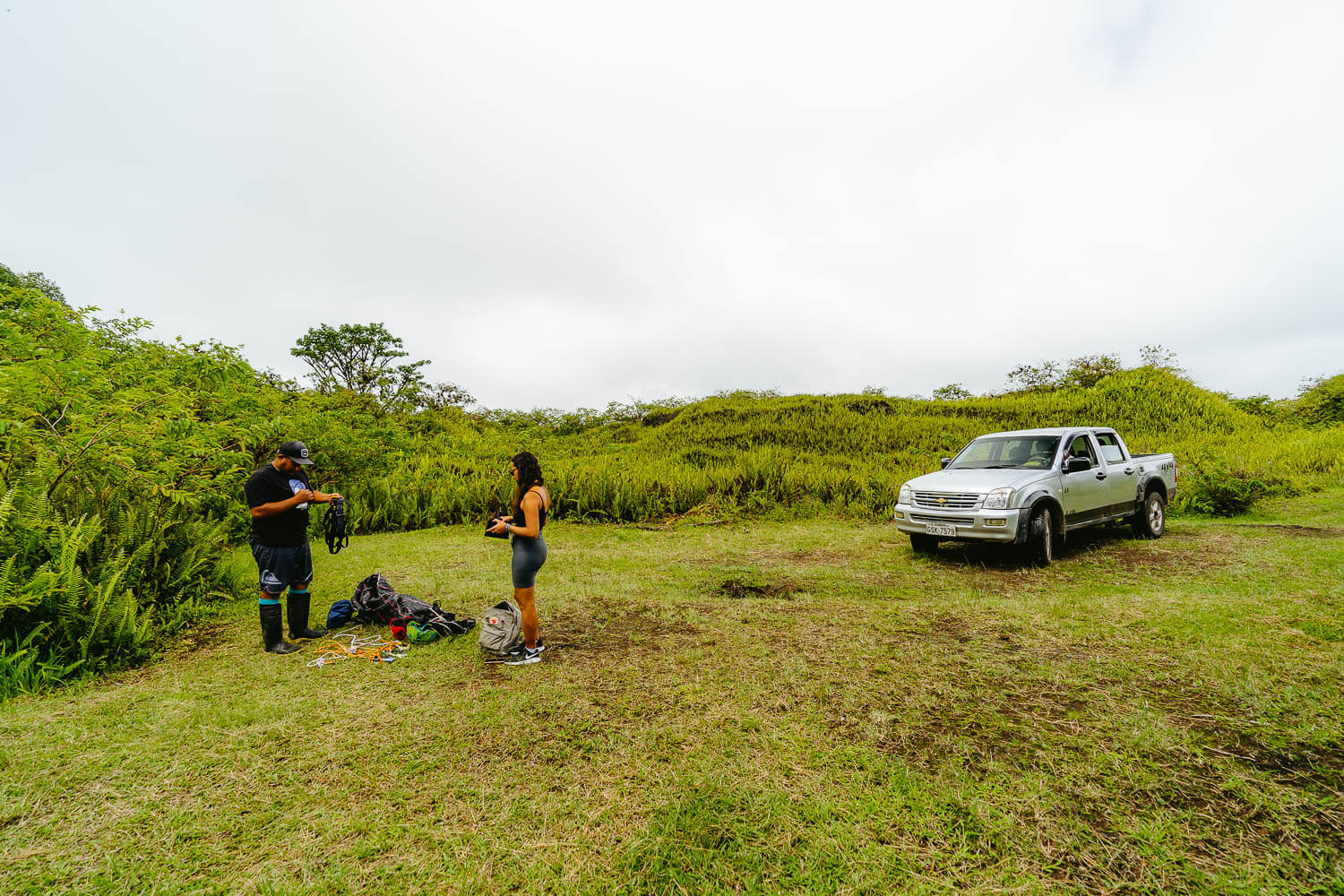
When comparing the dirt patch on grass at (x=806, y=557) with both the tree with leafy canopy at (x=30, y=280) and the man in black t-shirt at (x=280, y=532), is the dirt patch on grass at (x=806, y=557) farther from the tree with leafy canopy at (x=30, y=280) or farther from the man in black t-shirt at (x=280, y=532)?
the tree with leafy canopy at (x=30, y=280)

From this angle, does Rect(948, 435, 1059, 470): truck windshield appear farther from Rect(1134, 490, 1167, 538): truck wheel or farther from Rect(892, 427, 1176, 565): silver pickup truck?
Rect(1134, 490, 1167, 538): truck wheel

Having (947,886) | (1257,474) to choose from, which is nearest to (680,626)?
(947,886)

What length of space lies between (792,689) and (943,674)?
1.13 m

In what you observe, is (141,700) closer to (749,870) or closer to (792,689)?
(749,870)

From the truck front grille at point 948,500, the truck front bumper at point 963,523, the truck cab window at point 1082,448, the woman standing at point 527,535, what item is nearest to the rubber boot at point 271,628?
the woman standing at point 527,535

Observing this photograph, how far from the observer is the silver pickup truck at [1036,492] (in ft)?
22.8

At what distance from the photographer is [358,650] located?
4.50 m

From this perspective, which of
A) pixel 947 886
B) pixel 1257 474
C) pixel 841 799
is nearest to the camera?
pixel 947 886

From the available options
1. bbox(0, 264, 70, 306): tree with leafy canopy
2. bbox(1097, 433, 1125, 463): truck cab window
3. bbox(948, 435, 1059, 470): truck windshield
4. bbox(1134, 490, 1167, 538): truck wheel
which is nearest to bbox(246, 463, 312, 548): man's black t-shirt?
bbox(948, 435, 1059, 470): truck windshield

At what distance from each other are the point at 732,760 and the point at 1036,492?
6266 mm

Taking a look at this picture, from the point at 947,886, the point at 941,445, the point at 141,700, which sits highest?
the point at 941,445

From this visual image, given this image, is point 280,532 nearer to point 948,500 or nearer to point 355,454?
point 355,454

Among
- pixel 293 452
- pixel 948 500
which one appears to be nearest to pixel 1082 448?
pixel 948 500

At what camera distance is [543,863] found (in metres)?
2.19
